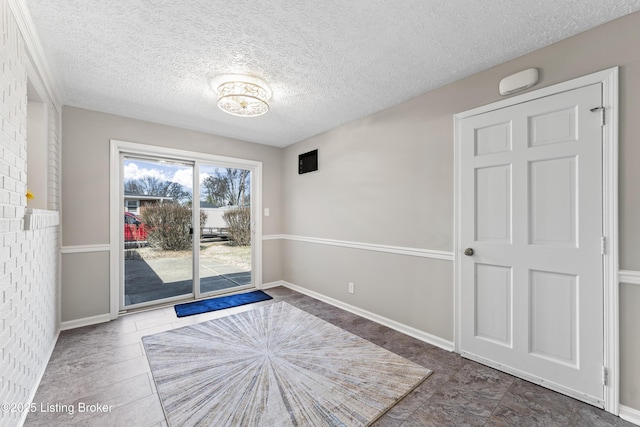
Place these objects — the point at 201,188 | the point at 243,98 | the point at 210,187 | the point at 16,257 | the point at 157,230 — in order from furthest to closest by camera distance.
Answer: the point at 210,187
the point at 201,188
the point at 157,230
the point at 243,98
the point at 16,257

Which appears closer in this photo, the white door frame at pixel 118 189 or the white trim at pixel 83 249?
the white trim at pixel 83 249

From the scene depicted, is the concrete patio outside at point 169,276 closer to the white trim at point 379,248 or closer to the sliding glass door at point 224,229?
the sliding glass door at point 224,229

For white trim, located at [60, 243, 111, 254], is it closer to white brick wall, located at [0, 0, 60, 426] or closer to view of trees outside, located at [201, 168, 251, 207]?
white brick wall, located at [0, 0, 60, 426]

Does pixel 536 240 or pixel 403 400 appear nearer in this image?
pixel 403 400

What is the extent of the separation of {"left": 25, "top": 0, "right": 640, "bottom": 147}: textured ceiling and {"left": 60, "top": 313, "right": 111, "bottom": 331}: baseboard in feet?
7.91

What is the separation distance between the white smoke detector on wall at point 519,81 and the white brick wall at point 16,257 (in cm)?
321

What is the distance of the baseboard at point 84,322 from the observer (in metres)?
2.91

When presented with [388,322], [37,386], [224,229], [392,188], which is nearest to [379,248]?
[392,188]

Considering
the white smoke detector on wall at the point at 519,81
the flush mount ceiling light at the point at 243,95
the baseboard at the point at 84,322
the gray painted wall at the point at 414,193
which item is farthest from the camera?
the baseboard at the point at 84,322

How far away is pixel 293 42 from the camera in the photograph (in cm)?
194

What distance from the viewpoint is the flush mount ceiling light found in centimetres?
240

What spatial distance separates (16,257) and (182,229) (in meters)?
2.27

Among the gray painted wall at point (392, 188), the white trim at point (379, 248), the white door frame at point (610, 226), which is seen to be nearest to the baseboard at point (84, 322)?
the gray painted wall at point (392, 188)

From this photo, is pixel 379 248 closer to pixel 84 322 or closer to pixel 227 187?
pixel 227 187
